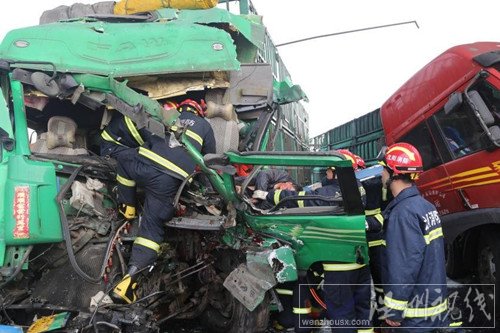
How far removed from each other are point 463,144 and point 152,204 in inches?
102

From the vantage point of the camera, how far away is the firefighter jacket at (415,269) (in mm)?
2305

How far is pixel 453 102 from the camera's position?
11.6ft

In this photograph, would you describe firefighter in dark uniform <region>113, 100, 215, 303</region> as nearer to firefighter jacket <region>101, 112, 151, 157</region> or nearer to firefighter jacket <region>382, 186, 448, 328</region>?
firefighter jacket <region>101, 112, 151, 157</region>

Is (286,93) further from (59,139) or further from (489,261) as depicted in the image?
(489,261)

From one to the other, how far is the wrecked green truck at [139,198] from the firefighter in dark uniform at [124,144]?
10 centimetres

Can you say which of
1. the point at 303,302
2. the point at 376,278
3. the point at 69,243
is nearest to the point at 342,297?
the point at 303,302

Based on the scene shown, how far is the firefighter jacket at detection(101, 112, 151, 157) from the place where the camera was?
117 inches

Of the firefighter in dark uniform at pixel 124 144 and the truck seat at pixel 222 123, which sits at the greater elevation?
the truck seat at pixel 222 123

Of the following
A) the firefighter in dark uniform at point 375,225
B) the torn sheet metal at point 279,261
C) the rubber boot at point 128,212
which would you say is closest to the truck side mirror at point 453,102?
the firefighter in dark uniform at point 375,225

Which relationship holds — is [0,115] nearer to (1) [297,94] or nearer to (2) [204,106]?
(2) [204,106]

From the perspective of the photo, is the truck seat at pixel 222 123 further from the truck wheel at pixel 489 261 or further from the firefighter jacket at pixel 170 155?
the truck wheel at pixel 489 261

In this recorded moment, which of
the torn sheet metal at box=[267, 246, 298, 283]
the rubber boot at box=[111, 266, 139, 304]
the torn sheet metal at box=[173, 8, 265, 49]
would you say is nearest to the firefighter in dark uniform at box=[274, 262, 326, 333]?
the torn sheet metal at box=[267, 246, 298, 283]

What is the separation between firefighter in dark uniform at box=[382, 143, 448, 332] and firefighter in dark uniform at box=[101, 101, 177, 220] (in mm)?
1686

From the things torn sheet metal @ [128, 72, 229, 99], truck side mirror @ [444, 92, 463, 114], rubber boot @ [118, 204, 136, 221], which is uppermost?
torn sheet metal @ [128, 72, 229, 99]
